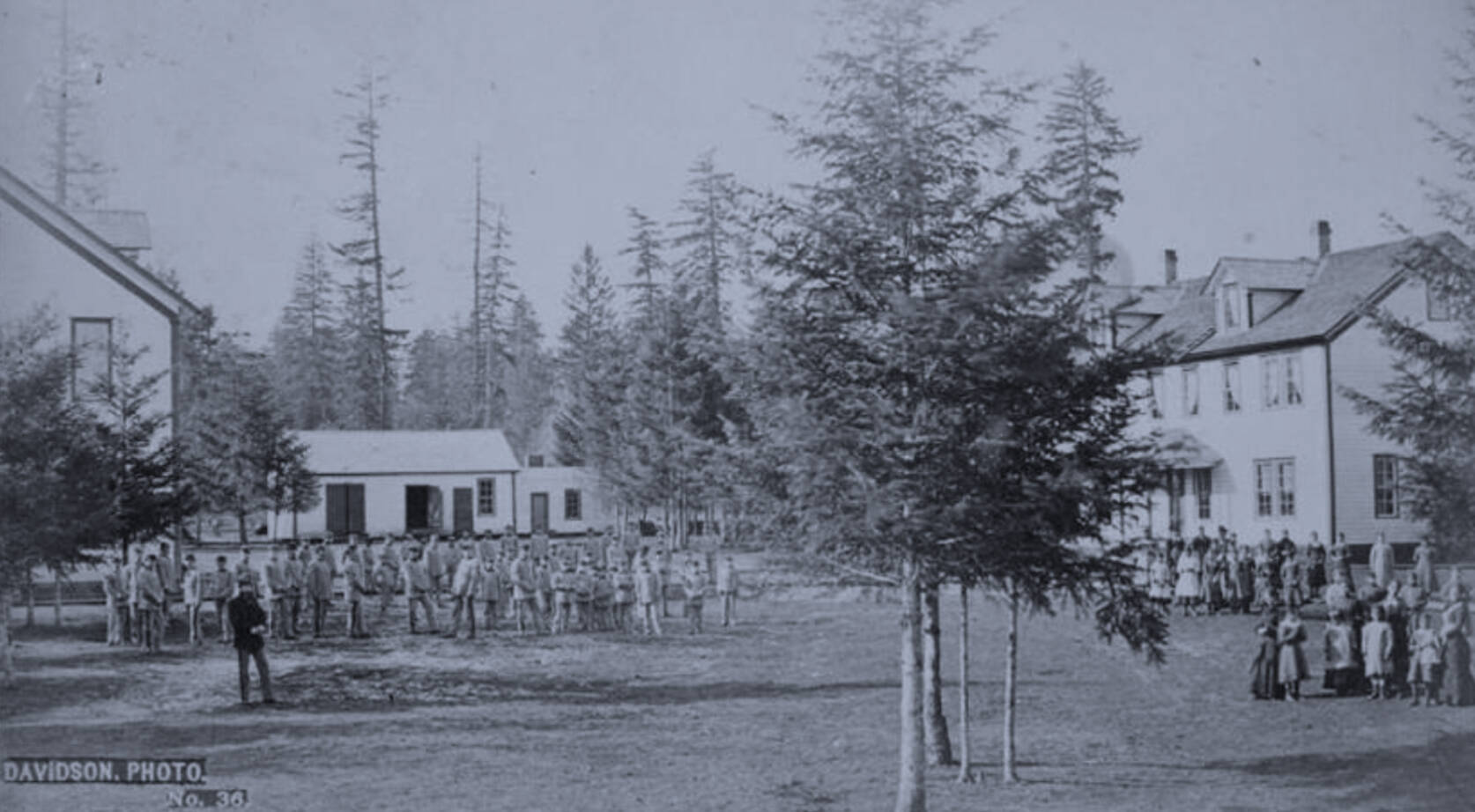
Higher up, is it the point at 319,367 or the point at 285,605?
the point at 319,367

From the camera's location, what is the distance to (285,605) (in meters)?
25.6

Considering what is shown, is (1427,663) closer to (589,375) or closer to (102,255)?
(102,255)

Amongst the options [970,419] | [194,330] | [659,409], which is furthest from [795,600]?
[194,330]

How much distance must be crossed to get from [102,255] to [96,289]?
79 centimetres

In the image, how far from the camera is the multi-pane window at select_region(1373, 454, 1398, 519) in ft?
103

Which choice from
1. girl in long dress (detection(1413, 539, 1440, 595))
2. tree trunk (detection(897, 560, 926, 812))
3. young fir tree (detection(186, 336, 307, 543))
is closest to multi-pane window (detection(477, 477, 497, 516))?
young fir tree (detection(186, 336, 307, 543))

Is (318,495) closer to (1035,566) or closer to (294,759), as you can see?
(294,759)

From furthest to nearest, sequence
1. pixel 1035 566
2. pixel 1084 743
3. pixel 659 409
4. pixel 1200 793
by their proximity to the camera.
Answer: pixel 659 409 → pixel 1084 743 → pixel 1200 793 → pixel 1035 566

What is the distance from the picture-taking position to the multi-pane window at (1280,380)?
3316cm

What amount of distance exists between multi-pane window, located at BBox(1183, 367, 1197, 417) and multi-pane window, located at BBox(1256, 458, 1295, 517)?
3282mm

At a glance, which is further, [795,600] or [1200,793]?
[795,600]

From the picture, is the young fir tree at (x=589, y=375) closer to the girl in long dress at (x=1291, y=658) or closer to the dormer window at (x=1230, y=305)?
the dormer window at (x=1230, y=305)

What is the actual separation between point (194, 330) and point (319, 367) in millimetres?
15233

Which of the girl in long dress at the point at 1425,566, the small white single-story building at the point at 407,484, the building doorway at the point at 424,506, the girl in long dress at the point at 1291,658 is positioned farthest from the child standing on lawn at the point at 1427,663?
the building doorway at the point at 424,506
